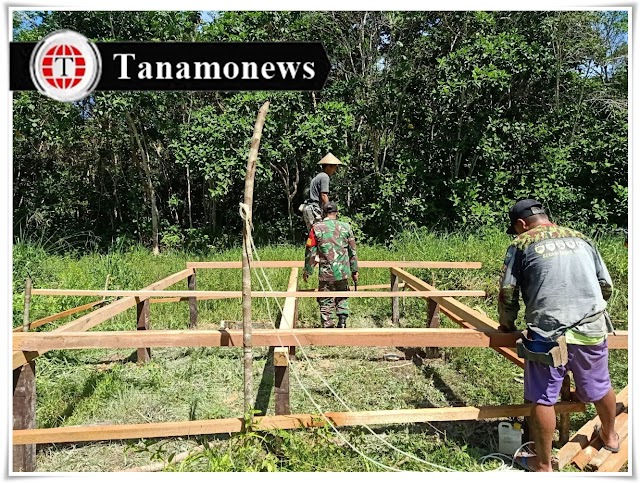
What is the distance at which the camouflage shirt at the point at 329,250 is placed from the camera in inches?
193

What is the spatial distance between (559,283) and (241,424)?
72.9 inches

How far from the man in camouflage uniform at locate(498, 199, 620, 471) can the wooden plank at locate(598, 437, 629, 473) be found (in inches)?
1.6

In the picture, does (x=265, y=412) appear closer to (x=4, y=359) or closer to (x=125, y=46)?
(x=4, y=359)

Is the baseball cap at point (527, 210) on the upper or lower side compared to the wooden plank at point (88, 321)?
upper

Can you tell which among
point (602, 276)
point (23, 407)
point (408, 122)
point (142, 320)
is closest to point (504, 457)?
point (602, 276)

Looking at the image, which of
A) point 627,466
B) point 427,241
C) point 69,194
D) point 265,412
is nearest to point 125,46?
point 265,412

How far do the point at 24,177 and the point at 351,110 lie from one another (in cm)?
987

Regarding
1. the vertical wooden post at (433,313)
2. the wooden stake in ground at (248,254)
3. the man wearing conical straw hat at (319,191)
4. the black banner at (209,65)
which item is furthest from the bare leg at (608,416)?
the man wearing conical straw hat at (319,191)

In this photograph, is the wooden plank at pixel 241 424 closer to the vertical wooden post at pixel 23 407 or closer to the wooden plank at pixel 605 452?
the vertical wooden post at pixel 23 407

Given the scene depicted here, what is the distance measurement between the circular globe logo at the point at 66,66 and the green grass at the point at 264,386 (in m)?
1.69

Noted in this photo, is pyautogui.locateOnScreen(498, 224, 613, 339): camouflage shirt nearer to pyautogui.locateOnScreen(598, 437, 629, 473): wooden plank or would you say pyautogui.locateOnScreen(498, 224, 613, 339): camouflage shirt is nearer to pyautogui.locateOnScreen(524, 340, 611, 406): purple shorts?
pyautogui.locateOnScreen(524, 340, 611, 406): purple shorts

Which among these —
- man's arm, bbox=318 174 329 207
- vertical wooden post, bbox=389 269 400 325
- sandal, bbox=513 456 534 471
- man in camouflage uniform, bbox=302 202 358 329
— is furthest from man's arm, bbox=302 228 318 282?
sandal, bbox=513 456 534 471

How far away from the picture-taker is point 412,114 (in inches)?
464

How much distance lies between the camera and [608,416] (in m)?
2.58
